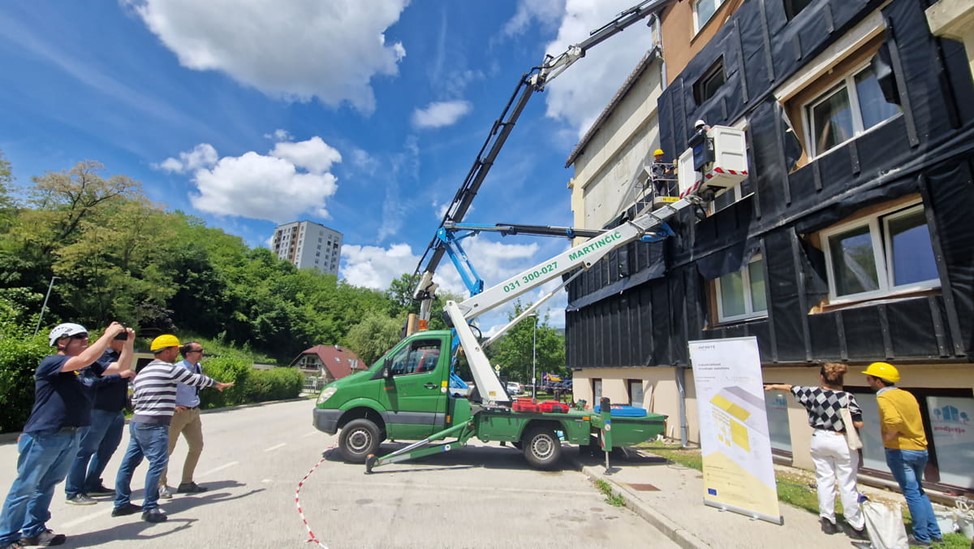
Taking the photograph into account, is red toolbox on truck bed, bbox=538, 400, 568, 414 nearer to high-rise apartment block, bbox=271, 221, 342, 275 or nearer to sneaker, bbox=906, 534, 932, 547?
sneaker, bbox=906, 534, 932, 547

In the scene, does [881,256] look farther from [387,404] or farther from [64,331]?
[64,331]

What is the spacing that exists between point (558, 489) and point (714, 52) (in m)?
10.3

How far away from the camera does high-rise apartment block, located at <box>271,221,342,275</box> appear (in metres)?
142

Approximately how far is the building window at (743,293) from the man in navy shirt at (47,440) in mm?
10095

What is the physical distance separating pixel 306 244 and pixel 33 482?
148633mm

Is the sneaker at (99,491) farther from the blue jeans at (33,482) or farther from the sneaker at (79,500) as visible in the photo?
the blue jeans at (33,482)

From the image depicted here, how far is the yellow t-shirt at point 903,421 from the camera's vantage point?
173 inches

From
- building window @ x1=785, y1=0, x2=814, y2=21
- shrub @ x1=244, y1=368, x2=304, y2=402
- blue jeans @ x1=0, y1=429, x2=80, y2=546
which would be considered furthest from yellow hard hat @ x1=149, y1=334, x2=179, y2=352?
shrub @ x1=244, y1=368, x2=304, y2=402

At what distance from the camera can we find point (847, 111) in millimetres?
7570

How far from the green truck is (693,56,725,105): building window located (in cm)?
815

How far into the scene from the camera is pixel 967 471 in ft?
18.4

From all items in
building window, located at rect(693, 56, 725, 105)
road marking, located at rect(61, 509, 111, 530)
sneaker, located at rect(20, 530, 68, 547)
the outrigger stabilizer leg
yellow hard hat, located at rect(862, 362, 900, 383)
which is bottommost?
road marking, located at rect(61, 509, 111, 530)

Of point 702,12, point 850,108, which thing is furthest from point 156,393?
point 702,12

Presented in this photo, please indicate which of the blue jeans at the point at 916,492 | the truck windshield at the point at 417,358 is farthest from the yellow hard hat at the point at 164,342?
the blue jeans at the point at 916,492
